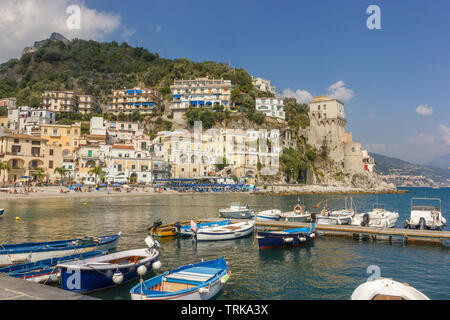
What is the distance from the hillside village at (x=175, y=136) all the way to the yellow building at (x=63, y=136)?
21 centimetres

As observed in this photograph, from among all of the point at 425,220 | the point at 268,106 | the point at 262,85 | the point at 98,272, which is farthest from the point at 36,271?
the point at 262,85

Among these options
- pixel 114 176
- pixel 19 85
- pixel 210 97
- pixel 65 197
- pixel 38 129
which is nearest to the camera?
pixel 65 197

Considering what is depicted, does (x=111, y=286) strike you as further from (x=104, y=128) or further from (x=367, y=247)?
(x=104, y=128)

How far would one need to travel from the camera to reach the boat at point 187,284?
916 centimetres

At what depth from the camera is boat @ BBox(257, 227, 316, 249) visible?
18797mm

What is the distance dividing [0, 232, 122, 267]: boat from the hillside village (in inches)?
1910

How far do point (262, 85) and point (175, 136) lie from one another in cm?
5704

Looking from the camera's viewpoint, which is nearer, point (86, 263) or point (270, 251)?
point (86, 263)

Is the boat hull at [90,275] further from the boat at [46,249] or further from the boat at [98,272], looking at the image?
the boat at [46,249]

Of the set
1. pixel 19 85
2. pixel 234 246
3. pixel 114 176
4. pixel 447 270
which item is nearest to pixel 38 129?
pixel 114 176

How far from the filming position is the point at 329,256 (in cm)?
1770

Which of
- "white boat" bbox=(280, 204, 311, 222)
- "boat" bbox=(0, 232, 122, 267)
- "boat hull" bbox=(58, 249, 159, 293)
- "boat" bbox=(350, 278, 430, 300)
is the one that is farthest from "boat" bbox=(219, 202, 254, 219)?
"boat" bbox=(350, 278, 430, 300)

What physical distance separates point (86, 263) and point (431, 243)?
2153cm

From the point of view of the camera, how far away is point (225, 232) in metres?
21.1
